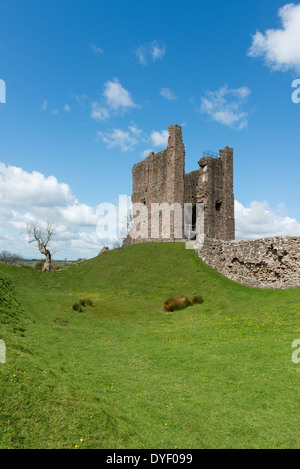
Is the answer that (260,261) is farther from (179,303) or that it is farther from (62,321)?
(62,321)

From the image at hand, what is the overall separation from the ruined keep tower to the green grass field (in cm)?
2373

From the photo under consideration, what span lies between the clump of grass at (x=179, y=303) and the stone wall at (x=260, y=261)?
22.1ft

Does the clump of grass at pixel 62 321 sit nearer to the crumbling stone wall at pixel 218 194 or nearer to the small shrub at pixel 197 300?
the small shrub at pixel 197 300

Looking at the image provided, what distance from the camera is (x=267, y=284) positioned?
27.2 meters

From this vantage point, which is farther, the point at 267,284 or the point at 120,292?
the point at 120,292

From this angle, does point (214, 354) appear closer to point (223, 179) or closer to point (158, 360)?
point (158, 360)

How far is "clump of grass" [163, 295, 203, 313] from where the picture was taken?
80.1 ft

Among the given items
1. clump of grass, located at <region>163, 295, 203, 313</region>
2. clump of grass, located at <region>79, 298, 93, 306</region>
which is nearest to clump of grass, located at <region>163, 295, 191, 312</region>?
clump of grass, located at <region>163, 295, 203, 313</region>

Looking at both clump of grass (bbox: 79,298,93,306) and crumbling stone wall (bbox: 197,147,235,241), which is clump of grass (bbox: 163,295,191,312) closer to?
clump of grass (bbox: 79,298,93,306)

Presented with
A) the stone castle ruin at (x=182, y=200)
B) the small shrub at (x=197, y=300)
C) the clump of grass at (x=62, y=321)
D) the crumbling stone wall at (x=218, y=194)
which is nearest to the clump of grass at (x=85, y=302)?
the clump of grass at (x=62, y=321)

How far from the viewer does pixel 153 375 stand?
11508mm

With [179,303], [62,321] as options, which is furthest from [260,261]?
[62,321]

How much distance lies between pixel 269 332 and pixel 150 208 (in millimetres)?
37895

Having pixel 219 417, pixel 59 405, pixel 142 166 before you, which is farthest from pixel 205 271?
pixel 142 166
